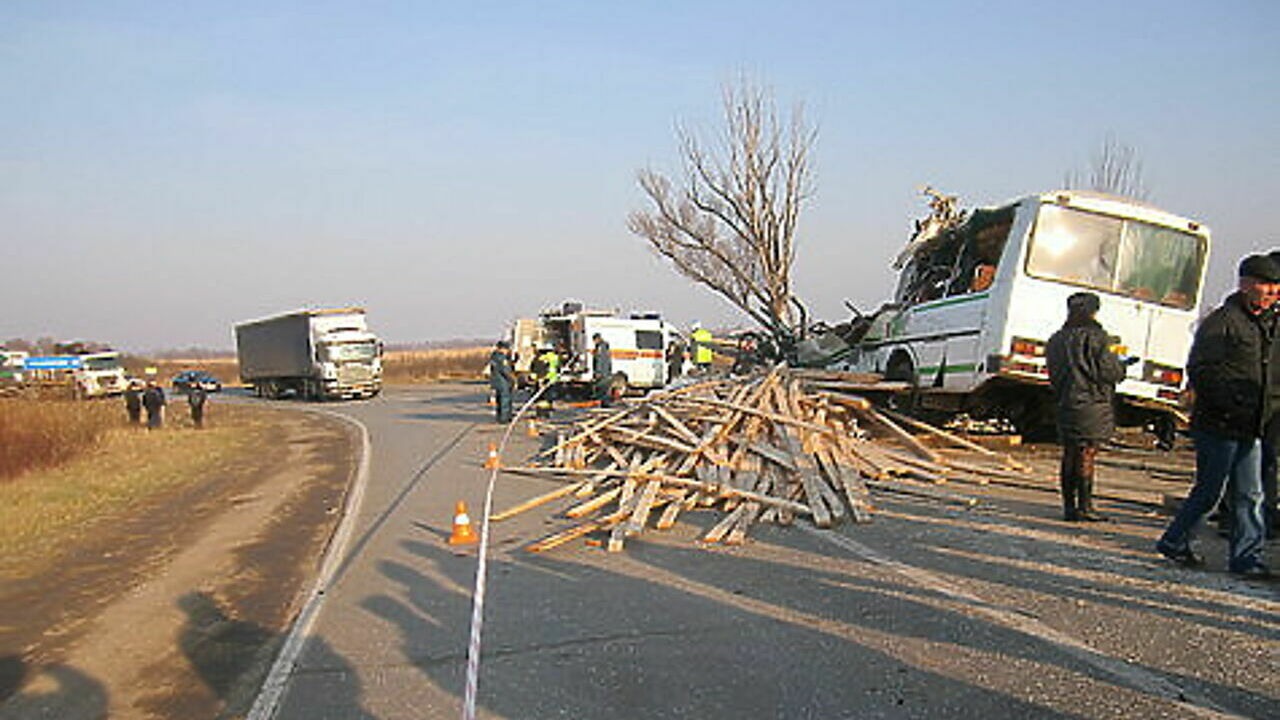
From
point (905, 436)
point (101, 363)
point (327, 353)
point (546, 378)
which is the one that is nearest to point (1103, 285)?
point (905, 436)

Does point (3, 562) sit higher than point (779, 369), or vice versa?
point (779, 369)

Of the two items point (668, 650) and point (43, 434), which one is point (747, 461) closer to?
point (668, 650)

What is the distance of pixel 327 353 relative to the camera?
33.2 meters

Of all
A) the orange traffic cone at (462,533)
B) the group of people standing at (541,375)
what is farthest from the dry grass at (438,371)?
the orange traffic cone at (462,533)

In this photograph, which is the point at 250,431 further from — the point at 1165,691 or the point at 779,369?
the point at 1165,691

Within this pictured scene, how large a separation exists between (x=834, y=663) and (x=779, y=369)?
9109 millimetres

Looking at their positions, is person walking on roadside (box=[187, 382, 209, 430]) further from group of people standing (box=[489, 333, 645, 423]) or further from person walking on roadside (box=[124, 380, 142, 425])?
group of people standing (box=[489, 333, 645, 423])

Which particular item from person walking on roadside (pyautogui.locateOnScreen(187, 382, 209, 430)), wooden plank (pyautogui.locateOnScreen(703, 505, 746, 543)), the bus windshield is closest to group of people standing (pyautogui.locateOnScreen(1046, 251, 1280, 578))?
wooden plank (pyautogui.locateOnScreen(703, 505, 746, 543))

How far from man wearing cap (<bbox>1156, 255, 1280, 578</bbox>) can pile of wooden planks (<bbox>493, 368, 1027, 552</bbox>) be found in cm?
A: 256

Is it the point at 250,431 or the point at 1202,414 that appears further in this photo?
the point at 250,431

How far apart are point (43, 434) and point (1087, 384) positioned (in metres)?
18.1

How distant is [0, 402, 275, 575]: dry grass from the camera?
9.55 m

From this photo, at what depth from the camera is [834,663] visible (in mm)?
4305

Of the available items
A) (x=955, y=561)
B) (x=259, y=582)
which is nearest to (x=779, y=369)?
(x=955, y=561)
